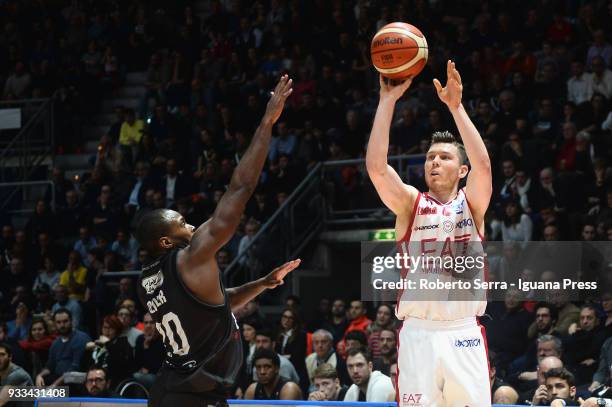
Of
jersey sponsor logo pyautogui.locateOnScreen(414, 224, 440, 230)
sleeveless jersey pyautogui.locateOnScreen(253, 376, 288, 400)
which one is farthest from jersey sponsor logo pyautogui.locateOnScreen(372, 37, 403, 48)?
sleeveless jersey pyautogui.locateOnScreen(253, 376, 288, 400)

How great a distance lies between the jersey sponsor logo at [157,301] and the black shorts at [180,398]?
1.23 feet

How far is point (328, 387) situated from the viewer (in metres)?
10.1

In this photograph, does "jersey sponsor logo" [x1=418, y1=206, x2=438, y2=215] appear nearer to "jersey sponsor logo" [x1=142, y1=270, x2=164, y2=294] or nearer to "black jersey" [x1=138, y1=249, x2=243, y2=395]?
"black jersey" [x1=138, y1=249, x2=243, y2=395]

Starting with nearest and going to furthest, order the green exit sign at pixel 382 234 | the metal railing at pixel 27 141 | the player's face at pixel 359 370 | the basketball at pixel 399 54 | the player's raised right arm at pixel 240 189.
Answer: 1. the player's raised right arm at pixel 240 189
2. the basketball at pixel 399 54
3. the player's face at pixel 359 370
4. the green exit sign at pixel 382 234
5. the metal railing at pixel 27 141

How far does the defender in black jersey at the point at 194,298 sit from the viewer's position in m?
5.39

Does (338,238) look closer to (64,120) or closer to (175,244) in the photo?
(64,120)

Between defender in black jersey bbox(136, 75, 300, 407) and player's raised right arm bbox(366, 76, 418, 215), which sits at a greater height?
player's raised right arm bbox(366, 76, 418, 215)

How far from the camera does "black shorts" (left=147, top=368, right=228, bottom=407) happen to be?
5641 mm

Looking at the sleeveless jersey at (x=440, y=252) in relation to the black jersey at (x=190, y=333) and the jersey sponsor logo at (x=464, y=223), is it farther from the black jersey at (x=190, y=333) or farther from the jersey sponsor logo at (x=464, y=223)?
the black jersey at (x=190, y=333)

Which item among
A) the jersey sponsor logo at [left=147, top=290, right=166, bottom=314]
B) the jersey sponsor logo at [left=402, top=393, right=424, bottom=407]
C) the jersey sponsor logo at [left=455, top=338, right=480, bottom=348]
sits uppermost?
the jersey sponsor logo at [left=147, top=290, right=166, bottom=314]

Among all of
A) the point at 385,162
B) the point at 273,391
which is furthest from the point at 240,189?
the point at 273,391

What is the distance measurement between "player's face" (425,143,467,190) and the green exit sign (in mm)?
6997

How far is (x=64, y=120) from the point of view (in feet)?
61.6
